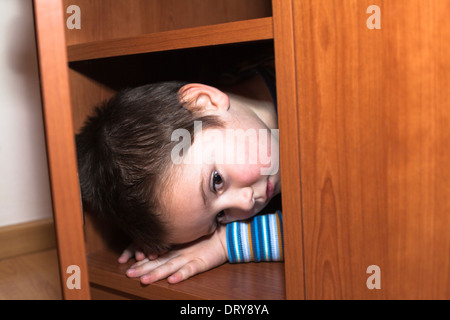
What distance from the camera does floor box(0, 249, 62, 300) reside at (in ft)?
2.87

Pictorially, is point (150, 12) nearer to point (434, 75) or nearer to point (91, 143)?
point (91, 143)

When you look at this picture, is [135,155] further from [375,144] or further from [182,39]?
[375,144]

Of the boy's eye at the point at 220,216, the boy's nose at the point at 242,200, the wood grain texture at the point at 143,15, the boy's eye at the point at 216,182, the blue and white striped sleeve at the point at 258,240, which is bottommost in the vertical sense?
the blue and white striped sleeve at the point at 258,240

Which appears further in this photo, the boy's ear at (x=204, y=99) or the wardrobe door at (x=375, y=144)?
the boy's ear at (x=204, y=99)

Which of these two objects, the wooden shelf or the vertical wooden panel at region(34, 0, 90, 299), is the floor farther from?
the vertical wooden panel at region(34, 0, 90, 299)

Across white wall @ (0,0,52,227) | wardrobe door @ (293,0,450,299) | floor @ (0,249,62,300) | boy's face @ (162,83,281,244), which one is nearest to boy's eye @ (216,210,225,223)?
boy's face @ (162,83,281,244)

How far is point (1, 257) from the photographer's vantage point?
103 centimetres

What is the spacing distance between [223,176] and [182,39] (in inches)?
8.3

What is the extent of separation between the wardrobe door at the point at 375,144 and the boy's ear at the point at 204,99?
0.71ft

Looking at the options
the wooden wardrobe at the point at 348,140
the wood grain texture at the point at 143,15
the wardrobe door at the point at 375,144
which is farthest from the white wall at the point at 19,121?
the wardrobe door at the point at 375,144

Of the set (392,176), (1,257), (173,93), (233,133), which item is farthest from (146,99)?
(1,257)

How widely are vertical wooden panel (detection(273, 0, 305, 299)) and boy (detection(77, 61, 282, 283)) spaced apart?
15cm

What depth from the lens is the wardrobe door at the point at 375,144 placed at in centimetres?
49

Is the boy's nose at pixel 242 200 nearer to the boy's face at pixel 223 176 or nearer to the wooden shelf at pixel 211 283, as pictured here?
the boy's face at pixel 223 176
